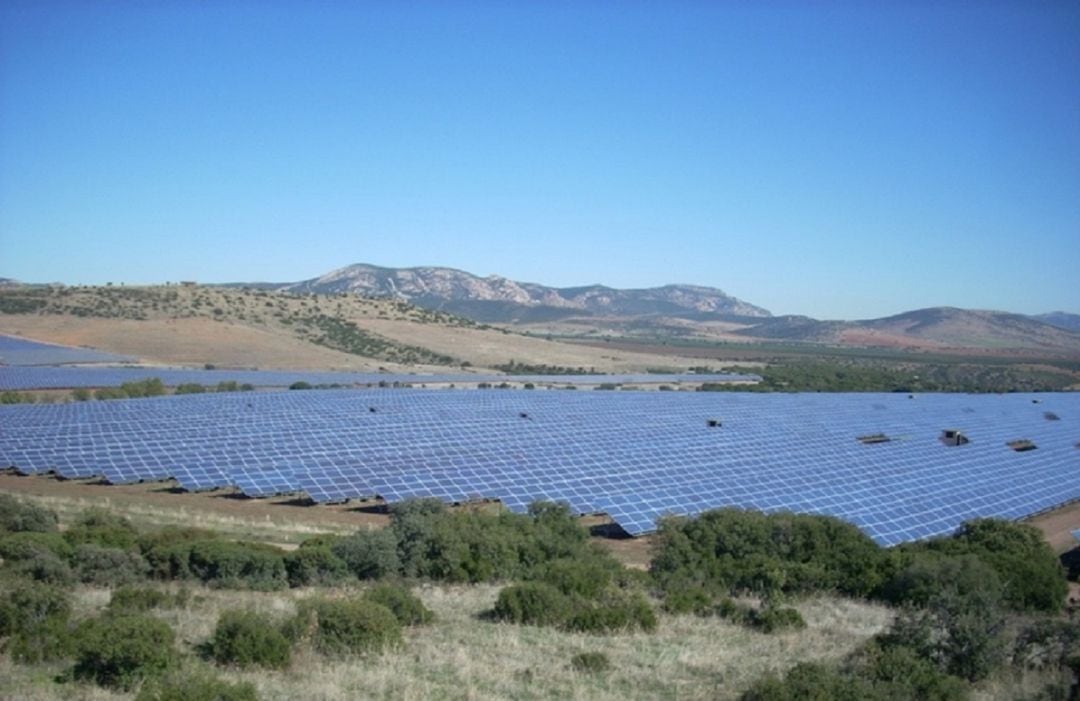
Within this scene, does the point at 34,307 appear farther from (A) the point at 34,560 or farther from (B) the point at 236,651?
(B) the point at 236,651

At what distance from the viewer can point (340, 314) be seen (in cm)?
11512

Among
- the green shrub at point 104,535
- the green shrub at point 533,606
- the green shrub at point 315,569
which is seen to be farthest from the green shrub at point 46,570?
the green shrub at point 533,606

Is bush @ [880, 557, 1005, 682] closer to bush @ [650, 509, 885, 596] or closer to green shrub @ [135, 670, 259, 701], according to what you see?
bush @ [650, 509, 885, 596]

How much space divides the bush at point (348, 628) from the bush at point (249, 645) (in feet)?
1.79

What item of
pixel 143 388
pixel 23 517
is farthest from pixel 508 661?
pixel 143 388

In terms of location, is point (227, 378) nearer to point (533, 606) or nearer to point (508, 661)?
point (533, 606)

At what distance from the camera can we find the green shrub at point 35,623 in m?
10.1

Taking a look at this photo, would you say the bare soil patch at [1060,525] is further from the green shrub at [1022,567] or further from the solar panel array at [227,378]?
the solar panel array at [227,378]

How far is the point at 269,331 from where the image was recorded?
328 feet

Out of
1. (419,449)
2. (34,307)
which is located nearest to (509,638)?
(419,449)

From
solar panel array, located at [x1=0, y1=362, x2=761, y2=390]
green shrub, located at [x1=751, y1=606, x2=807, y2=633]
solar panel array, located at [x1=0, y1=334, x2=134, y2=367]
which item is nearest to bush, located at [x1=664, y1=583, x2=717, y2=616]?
green shrub, located at [x1=751, y1=606, x2=807, y2=633]

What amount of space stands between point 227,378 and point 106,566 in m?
54.8

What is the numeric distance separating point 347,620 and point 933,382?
342 feet

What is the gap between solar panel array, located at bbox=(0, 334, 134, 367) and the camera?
2795 inches
